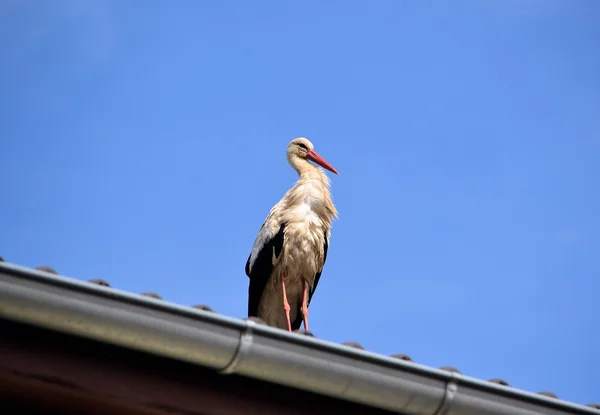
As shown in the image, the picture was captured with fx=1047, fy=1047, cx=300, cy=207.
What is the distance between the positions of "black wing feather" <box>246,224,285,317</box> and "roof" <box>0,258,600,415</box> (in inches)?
217

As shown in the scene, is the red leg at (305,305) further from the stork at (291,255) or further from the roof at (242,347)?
the roof at (242,347)

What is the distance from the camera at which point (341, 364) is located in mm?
3324

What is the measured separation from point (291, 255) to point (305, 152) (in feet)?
6.03

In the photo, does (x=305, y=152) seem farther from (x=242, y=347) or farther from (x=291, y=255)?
(x=242, y=347)

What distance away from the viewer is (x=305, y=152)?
10.6 meters

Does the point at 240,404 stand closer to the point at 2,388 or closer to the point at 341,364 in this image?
the point at 341,364

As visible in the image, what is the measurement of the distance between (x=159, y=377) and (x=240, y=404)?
27 cm

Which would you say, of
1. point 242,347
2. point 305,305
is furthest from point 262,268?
point 242,347

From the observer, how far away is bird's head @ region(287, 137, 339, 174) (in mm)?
10555

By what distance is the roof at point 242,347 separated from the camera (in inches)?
122

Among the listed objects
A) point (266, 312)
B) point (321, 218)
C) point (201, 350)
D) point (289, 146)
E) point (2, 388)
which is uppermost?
point (289, 146)

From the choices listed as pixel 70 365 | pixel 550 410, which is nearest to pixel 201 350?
pixel 70 365

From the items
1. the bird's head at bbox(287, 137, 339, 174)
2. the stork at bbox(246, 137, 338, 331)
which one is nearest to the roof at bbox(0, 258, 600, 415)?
the stork at bbox(246, 137, 338, 331)

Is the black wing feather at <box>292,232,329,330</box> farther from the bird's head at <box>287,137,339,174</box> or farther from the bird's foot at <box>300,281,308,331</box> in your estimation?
the bird's head at <box>287,137,339,174</box>
